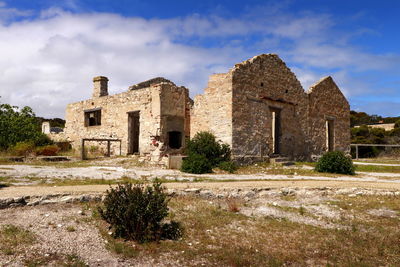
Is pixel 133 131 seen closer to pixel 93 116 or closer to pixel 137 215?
pixel 93 116

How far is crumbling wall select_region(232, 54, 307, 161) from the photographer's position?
51.8 feet

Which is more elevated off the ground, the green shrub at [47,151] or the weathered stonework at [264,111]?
the weathered stonework at [264,111]

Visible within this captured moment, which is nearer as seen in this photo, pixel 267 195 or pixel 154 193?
pixel 154 193

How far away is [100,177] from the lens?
1090 cm

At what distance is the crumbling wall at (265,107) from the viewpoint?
15773mm

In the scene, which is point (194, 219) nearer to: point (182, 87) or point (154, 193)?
point (154, 193)

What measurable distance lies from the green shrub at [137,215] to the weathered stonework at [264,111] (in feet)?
29.7

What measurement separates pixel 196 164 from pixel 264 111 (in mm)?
5315

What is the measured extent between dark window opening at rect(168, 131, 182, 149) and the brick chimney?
21.1ft

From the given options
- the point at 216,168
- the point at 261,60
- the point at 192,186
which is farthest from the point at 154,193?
the point at 261,60

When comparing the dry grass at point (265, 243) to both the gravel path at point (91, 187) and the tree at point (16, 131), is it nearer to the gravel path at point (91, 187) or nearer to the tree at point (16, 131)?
the gravel path at point (91, 187)

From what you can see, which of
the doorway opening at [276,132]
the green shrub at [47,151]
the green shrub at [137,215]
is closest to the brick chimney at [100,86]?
the green shrub at [47,151]

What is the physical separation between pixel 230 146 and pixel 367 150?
65.7 ft

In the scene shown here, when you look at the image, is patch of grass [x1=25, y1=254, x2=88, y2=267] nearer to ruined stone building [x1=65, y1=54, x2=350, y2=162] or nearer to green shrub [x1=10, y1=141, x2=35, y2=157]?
ruined stone building [x1=65, y1=54, x2=350, y2=162]
